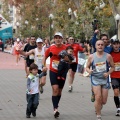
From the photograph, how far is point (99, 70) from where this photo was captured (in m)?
10.0

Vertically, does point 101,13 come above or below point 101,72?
above

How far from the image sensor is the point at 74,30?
4650 cm

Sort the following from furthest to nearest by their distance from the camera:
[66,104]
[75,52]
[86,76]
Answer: [86,76] → [75,52] → [66,104]

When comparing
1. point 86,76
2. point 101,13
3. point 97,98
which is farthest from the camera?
point 101,13

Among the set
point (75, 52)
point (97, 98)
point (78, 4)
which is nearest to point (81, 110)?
point (97, 98)

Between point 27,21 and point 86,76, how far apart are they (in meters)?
48.2

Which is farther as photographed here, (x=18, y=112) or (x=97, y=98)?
(x=18, y=112)

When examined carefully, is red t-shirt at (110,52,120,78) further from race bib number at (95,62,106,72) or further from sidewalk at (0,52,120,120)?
race bib number at (95,62,106,72)

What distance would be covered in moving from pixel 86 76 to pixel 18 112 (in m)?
10.9

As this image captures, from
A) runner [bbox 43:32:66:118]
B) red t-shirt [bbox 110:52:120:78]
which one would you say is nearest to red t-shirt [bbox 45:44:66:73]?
runner [bbox 43:32:66:118]

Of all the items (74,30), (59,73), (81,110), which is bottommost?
(81,110)

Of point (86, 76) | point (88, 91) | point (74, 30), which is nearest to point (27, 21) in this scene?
point (74, 30)

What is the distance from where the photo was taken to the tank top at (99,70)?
32.9ft

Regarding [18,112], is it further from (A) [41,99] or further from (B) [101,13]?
(B) [101,13]
